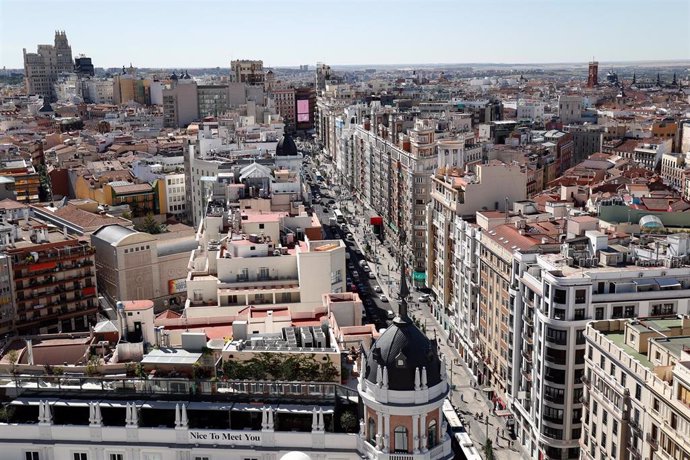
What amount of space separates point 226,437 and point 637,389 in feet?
88.9

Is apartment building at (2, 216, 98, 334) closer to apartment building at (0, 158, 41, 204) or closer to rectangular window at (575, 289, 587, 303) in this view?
apartment building at (0, 158, 41, 204)

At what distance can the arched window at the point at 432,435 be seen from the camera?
4012cm

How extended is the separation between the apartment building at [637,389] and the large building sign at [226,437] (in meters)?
24.0

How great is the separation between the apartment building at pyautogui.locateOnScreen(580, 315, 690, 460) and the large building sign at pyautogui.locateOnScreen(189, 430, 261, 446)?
78.7 feet

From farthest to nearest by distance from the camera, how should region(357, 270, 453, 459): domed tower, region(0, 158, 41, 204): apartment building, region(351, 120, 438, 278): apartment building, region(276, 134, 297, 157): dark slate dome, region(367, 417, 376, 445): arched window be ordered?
region(0, 158, 41, 204): apartment building < region(276, 134, 297, 157): dark slate dome < region(351, 120, 438, 278): apartment building < region(367, 417, 376, 445): arched window < region(357, 270, 453, 459): domed tower

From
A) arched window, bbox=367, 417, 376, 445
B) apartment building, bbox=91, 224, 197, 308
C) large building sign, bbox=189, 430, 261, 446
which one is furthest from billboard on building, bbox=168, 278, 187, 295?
arched window, bbox=367, 417, 376, 445

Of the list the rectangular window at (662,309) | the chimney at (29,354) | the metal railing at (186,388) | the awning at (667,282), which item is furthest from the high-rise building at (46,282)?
the awning at (667,282)

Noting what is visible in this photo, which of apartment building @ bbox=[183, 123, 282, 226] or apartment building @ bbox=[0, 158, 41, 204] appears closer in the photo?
apartment building @ bbox=[183, 123, 282, 226]

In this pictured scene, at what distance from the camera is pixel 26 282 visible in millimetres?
94000

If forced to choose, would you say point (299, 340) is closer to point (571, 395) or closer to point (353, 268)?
point (571, 395)

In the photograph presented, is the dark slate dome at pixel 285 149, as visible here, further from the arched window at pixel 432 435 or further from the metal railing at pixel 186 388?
the arched window at pixel 432 435

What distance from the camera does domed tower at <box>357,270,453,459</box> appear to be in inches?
1548

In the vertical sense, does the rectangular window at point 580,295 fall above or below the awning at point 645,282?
below

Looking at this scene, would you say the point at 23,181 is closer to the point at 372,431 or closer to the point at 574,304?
the point at 574,304
